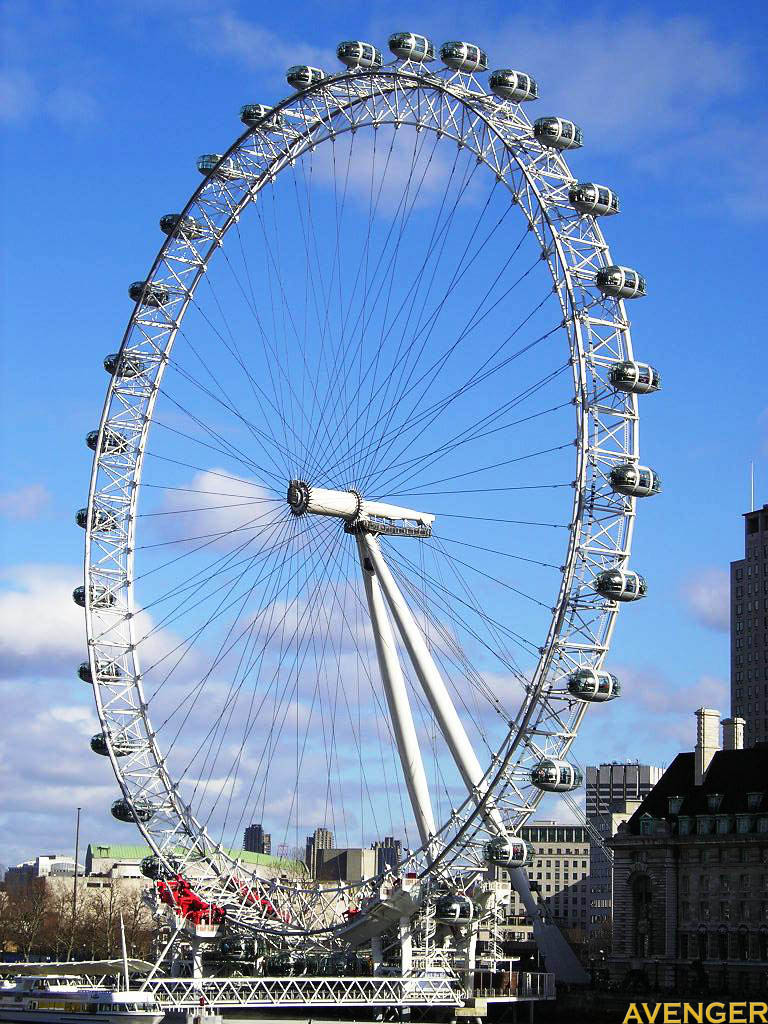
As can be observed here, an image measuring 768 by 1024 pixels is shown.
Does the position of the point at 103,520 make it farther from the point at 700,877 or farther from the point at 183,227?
the point at 700,877

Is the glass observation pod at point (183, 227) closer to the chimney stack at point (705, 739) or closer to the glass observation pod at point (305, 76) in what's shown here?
the glass observation pod at point (305, 76)

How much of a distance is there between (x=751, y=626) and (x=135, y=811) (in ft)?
310

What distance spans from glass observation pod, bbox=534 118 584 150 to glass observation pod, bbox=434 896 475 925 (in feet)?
108

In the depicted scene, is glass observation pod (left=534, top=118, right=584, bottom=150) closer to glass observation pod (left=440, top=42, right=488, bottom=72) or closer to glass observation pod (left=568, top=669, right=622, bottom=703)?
glass observation pod (left=440, top=42, right=488, bottom=72)

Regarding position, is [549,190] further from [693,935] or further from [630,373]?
[693,935]

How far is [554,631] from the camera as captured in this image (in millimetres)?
67812

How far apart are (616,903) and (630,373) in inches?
1629

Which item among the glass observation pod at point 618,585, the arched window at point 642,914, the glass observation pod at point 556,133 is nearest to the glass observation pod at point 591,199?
the glass observation pod at point 556,133

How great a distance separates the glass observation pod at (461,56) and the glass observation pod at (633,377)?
1511cm

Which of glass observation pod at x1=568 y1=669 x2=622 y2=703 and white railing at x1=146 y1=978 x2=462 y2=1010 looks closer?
glass observation pod at x1=568 y1=669 x2=622 y2=703

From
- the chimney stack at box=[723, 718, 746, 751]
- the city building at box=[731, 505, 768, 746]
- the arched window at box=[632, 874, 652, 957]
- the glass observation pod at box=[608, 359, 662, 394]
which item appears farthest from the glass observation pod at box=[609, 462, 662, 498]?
the city building at box=[731, 505, 768, 746]

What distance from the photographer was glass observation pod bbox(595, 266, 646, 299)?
231 feet

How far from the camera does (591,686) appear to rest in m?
66.6

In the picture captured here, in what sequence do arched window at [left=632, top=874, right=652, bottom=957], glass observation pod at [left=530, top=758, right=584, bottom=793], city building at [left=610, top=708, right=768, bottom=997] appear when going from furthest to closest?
arched window at [left=632, top=874, right=652, bottom=957] → city building at [left=610, top=708, right=768, bottom=997] → glass observation pod at [left=530, top=758, right=584, bottom=793]
